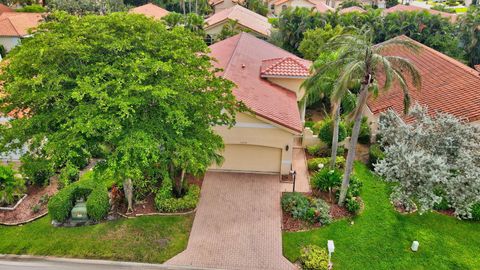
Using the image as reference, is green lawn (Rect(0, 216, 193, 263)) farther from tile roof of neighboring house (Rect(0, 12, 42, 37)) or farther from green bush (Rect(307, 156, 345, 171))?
tile roof of neighboring house (Rect(0, 12, 42, 37))

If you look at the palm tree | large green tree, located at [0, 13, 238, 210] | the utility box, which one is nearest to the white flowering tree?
the palm tree

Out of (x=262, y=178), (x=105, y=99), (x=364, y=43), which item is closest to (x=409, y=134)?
(x=364, y=43)

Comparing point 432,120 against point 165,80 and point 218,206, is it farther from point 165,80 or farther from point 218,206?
point 165,80

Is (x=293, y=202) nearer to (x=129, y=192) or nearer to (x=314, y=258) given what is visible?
(x=314, y=258)

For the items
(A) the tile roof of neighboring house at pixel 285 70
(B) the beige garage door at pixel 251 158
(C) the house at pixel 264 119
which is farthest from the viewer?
(A) the tile roof of neighboring house at pixel 285 70

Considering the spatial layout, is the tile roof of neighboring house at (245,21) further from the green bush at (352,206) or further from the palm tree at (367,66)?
the green bush at (352,206)

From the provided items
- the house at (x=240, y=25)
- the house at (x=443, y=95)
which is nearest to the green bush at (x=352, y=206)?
the house at (x=443, y=95)
